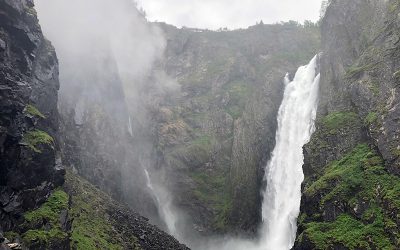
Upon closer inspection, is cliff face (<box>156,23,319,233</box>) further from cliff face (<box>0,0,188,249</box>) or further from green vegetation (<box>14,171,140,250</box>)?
green vegetation (<box>14,171,140,250</box>)

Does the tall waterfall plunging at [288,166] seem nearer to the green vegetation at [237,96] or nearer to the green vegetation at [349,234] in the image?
the green vegetation at [237,96]

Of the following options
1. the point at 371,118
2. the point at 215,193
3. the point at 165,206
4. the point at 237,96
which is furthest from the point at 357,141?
the point at 237,96

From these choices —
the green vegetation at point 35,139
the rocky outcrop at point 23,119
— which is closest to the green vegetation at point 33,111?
the rocky outcrop at point 23,119

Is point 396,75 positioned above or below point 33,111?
below

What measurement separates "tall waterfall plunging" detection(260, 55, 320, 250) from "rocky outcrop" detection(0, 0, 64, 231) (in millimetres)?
32524

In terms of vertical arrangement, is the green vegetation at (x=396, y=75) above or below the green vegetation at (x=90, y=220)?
above

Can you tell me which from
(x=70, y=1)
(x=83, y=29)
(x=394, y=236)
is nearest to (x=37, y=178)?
(x=394, y=236)

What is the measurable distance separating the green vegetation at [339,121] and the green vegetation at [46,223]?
114ft

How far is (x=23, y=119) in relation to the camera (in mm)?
52469

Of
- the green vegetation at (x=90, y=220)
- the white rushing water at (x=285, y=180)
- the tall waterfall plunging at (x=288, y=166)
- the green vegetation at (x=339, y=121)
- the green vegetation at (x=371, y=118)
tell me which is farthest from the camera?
the white rushing water at (x=285, y=180)

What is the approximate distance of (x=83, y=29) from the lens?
104 metres

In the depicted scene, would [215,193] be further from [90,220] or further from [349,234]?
[349,234]

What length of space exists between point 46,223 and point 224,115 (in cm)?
5859

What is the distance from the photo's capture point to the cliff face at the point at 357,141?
4266 centimetres
